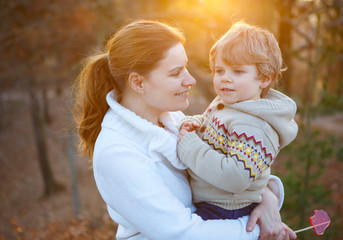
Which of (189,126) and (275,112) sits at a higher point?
(275,112)

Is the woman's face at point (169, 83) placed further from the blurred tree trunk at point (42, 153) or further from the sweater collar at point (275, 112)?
the blurred tree trunk at point (42, 153)

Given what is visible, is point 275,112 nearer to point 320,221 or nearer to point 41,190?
point 320,221

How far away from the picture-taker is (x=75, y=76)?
305cm

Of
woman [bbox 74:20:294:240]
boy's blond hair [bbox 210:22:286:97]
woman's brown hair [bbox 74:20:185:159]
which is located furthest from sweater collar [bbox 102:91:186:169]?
boy's blond hair [bbox 210:22:286:97]

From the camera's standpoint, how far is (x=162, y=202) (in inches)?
57.1

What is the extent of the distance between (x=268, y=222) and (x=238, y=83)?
820mm

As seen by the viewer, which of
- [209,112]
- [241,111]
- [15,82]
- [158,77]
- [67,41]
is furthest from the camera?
[67,41]

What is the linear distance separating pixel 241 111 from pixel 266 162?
31 cm

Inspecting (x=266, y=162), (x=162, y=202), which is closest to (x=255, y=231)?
(x=266, y=162)

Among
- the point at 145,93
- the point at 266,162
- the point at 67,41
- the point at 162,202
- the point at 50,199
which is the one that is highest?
the point at 145,93

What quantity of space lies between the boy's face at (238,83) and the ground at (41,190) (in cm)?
387

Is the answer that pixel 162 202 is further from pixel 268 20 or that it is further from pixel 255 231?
pixel 268 20

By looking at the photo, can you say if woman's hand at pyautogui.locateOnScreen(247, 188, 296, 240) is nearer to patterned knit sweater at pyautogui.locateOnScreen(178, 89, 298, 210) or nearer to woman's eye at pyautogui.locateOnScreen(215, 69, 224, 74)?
patterned knit sweater at pyautogui.locateOnScreen(178, 89, 298, 210)

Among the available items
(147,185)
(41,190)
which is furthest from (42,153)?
(147,185)
